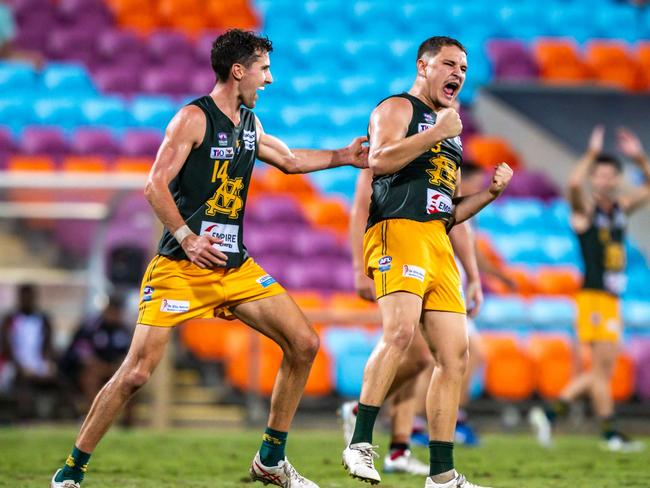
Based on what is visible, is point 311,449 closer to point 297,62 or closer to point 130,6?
point 297,62

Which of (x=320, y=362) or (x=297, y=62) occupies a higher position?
(x=297, y=62)

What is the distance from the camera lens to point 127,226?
1252 centimetres

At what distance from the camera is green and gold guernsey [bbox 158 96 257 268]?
567cm

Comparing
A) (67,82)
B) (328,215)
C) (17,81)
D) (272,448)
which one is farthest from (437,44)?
(17,81)

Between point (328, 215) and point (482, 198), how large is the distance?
8660 mm

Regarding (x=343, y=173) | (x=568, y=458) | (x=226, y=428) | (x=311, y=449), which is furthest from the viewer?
(x=343, y=173)

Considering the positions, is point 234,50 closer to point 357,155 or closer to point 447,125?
point 357,155

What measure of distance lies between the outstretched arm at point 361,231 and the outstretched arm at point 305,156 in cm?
48

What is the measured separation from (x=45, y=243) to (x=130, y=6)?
7.19m

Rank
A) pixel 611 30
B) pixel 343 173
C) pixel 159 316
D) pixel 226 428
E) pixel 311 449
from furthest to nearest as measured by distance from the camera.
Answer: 1. pixel 611 30
2. pixel 343 173
3. pixel 226 428
4. pixel 311 449
5. pixel 159 316

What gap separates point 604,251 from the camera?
988 centimetres

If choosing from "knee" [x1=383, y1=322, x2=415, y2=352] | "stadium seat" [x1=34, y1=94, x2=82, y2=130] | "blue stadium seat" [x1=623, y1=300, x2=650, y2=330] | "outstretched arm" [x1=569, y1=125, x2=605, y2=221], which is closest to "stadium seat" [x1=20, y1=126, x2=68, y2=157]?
"stadium seat" [x1=34, y1=94, x2=82, y2=130]

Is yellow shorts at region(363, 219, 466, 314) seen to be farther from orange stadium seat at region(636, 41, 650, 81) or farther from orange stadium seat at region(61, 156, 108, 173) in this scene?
orange stadium seat at region(636, 41, 650, 81)

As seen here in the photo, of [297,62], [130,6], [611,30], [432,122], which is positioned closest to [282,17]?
[297,62]
